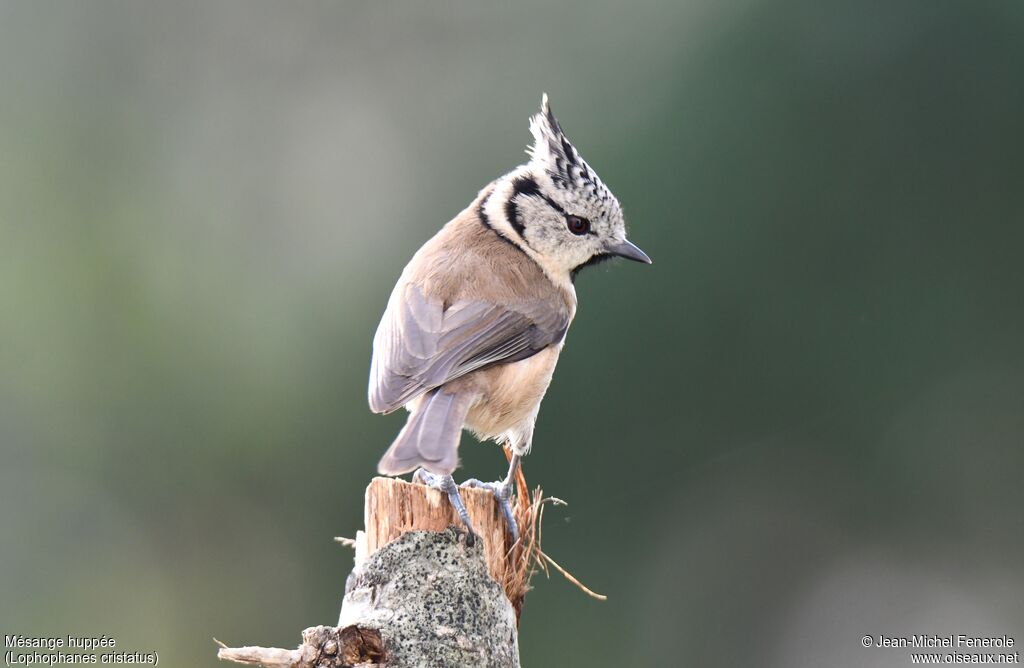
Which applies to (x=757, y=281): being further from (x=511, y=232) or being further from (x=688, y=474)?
(x=511, y=232)

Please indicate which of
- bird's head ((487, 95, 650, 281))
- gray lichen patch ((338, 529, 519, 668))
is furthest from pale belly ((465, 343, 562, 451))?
gray lichen patch ((338, 529, 519, 668))

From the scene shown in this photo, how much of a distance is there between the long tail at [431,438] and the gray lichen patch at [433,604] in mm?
243

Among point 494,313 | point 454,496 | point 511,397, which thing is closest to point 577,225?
point 494,313

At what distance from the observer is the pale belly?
15.3 feet

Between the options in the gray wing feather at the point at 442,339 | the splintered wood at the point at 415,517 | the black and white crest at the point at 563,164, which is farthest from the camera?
the black and white crest at the point at 563,164

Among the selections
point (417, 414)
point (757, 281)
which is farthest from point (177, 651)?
point (417, 414)

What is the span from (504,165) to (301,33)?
272cm

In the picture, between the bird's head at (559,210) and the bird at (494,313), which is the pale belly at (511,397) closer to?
the bird at (494,313)

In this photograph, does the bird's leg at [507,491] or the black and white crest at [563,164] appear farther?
the black and white crest at [563,164]

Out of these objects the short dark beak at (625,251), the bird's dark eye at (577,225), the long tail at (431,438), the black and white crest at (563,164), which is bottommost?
the long tail at (431,438)

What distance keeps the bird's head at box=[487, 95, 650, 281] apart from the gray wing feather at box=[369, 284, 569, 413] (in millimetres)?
404

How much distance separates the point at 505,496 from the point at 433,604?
27.4 inches

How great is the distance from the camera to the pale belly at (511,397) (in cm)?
465

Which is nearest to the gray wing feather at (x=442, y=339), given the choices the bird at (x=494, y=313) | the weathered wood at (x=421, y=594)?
the bird at (x=494, y=313)
